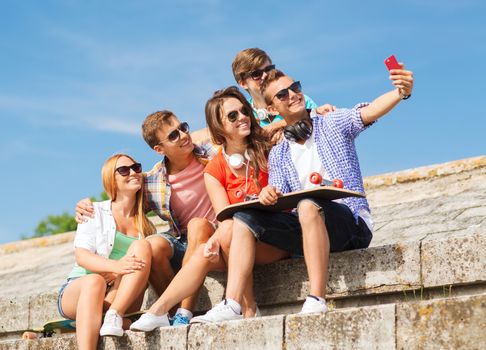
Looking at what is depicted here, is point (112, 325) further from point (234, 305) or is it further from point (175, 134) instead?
point (175, 134)

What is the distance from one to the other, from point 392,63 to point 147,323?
1.97 m

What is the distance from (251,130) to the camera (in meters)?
5.57

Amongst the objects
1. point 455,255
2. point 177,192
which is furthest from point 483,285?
point 177,192

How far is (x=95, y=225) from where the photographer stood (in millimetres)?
5621

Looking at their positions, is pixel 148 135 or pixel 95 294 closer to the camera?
pixel 95 294

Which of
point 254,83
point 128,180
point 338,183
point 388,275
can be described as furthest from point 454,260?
point 128,180

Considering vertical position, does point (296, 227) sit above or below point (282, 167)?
below

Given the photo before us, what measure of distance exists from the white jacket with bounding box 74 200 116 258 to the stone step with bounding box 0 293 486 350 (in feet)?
2.52

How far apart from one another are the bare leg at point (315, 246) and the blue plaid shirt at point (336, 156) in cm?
44

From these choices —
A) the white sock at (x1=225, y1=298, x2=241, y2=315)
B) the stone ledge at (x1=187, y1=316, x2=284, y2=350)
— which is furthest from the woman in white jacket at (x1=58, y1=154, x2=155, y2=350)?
the white sock at (x1=225, y1=298, x2=241, y2=315)

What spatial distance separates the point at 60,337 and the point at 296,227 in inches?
64.9

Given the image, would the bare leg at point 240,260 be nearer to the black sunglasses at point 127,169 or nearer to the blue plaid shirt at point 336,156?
the blue plaid shirt at point 336,156

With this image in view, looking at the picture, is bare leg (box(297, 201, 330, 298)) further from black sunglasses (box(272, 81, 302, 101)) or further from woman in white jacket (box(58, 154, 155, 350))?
woman in white jacket (box(58, 154, 155, 350))

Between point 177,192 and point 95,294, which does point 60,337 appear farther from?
point 177,192
